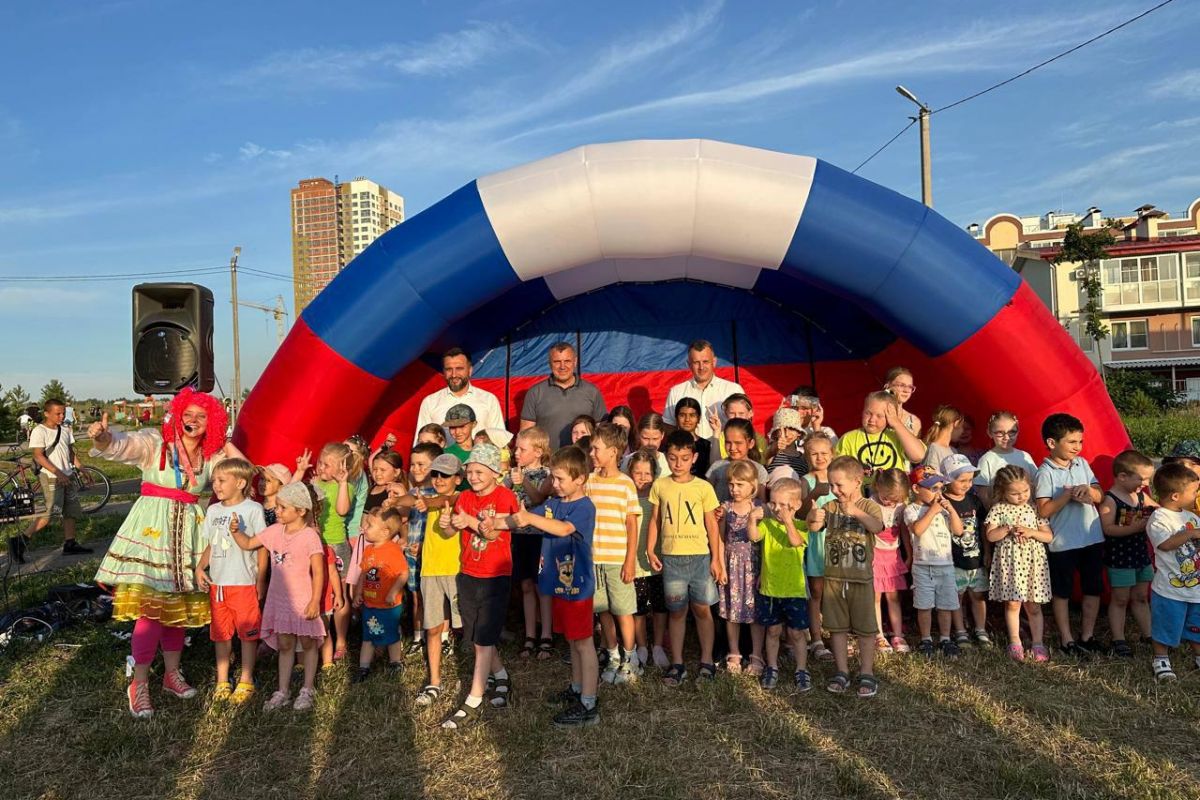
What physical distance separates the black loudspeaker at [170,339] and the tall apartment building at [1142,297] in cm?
3000

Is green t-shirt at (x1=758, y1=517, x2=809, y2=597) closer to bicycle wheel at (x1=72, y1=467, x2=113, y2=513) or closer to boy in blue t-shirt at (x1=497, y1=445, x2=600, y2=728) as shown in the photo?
boy in blue t-shirt at (x1=497, y1=445, x2=600, y2=728)

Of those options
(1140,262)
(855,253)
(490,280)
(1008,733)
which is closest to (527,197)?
(490,280)

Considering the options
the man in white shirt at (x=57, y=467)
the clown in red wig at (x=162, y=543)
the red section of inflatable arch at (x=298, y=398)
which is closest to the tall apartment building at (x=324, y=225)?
the man in white shirt at (x=57, y=467)

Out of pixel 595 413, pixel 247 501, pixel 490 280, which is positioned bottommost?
pixel 247 501

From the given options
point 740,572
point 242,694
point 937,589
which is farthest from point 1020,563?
point 242,694

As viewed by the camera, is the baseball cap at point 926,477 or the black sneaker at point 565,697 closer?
the black sneaker at point 565,697

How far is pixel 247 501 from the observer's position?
12.7ft

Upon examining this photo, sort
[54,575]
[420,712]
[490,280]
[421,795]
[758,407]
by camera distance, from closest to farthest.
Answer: [421,795]
[420,712]
[490,280]
[758,407]
[54,575]

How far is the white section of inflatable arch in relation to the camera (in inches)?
182

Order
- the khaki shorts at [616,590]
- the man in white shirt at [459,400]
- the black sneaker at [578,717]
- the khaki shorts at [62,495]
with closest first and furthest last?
the black sneaker at [578,717], the khaki shorts at [616,590], the man in white shirt at [459,400], the khaki shorts at [62,495]

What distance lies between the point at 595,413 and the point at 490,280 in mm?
1088

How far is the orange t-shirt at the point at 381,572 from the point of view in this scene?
3965 millimetres

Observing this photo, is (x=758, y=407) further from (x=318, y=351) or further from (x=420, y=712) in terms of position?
(x=420, y=712)

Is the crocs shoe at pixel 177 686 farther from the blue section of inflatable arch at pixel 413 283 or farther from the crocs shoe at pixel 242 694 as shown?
the blue section of inflatable arch at pixel 413 283
